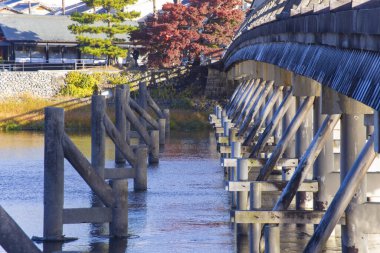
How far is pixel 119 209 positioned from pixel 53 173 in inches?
67.8

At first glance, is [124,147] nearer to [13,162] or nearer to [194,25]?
[13,162]

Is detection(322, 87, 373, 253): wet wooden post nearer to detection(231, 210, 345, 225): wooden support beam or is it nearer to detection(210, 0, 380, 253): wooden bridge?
detection(210, 0, 380, 253): wooden bridge

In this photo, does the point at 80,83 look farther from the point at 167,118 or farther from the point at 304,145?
the point at 304,145

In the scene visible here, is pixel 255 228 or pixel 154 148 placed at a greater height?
pixel 154 148

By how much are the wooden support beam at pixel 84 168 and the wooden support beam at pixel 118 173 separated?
8617 millimetres

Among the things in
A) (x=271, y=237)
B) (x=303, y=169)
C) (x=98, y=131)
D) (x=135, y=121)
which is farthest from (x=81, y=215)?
(x=135, y=121)

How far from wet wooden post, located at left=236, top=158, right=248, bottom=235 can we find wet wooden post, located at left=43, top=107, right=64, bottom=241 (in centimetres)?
342

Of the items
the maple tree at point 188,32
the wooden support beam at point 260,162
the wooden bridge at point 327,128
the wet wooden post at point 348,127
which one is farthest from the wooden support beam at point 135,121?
the maple tree at point 188,32

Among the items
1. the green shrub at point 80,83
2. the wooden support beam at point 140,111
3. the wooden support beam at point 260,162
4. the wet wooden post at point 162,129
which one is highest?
the green shrub at point 80,83

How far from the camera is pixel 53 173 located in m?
23.0

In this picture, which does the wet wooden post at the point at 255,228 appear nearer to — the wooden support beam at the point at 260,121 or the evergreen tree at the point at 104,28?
the wooden support beam at the point at 260,121

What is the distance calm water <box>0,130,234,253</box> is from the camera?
997 inches

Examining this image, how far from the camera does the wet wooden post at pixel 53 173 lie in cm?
2259

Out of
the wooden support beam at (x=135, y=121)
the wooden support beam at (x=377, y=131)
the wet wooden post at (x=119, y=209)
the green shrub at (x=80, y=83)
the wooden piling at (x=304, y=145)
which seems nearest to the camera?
the wooden support beam at (x=377, y=131)
